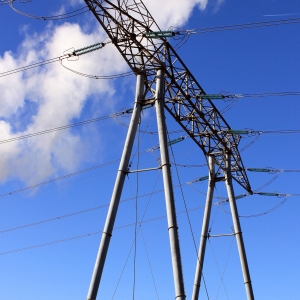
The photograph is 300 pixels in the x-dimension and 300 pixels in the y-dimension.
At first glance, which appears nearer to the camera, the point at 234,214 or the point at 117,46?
the point at 117,46

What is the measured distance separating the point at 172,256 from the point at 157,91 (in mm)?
6563

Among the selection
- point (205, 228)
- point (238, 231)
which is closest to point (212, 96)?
point (205, 228)

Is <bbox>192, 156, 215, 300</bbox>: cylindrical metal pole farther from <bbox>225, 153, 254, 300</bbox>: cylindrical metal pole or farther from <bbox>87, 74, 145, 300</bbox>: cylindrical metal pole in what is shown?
<bbox>87, 74, 145, 300</bbox>: cylindrical metal pole

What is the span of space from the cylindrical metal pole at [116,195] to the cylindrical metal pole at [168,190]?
0.75m

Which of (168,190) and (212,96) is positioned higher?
(212,96)

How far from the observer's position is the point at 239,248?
25.4 metres

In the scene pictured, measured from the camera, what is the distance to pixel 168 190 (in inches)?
695

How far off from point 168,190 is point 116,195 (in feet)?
6.01

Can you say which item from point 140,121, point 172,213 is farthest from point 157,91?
point 172,213

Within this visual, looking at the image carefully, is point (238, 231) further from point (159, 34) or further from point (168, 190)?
point (159, 34)

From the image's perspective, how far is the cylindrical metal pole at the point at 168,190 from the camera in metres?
16.1

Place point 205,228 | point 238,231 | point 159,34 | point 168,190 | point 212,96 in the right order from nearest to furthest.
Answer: point 168,190 → point 159,34 → point 212,96 → point 238,231 → point 205,228

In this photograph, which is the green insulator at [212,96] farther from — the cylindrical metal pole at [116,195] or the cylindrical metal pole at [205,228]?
the cylindrical metal pole at [116,195]

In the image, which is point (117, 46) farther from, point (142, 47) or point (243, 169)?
point (243, 169)
